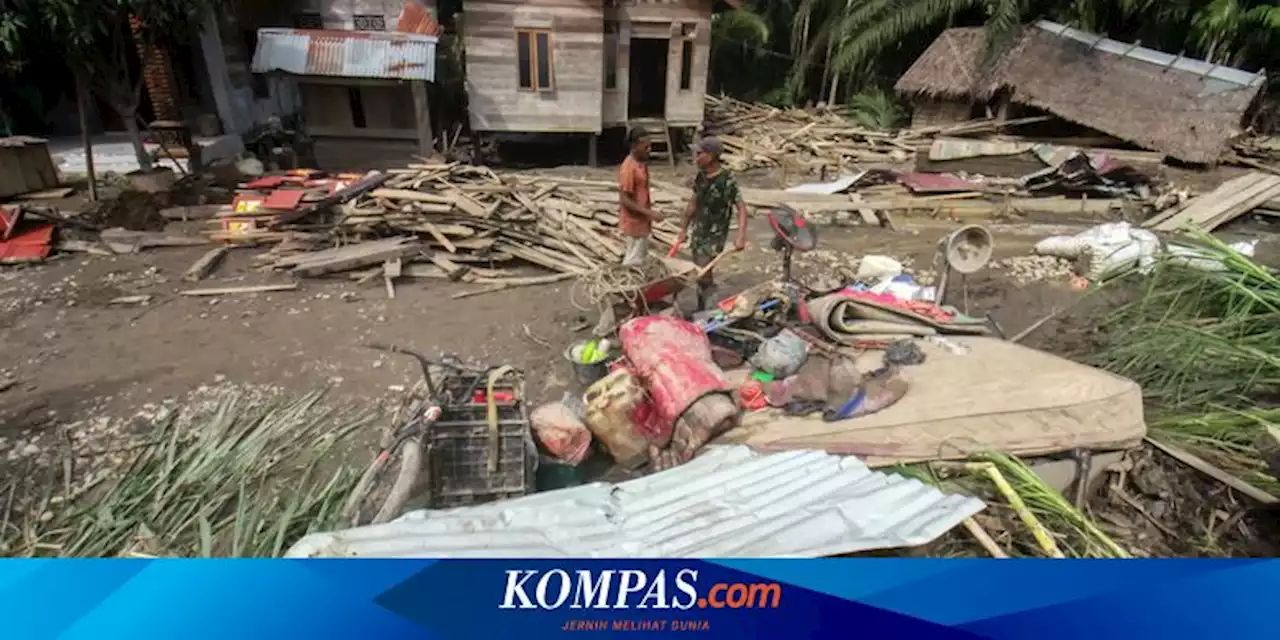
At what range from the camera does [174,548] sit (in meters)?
3.68

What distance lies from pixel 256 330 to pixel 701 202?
192 inches

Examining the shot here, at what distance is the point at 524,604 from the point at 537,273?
6.79 m

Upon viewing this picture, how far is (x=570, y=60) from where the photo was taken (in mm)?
14203

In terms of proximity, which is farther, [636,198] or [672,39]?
[672,39]

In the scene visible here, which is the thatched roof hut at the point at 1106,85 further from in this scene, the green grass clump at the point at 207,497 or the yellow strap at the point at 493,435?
the green grass clump at the point at 207,497

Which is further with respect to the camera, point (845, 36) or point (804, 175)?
point (845, 36)

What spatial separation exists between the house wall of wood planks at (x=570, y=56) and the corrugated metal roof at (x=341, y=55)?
1.23 m

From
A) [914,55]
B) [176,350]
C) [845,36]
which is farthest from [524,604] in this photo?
[914,55]

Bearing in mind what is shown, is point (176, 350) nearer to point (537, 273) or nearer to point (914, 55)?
point (537, 273)

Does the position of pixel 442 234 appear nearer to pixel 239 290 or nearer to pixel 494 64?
pixel 239 290

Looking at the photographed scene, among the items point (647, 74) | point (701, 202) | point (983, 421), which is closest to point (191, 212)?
point (701, 202)

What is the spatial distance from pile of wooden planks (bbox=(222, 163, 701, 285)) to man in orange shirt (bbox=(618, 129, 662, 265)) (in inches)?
63.4

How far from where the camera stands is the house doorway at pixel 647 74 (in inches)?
746

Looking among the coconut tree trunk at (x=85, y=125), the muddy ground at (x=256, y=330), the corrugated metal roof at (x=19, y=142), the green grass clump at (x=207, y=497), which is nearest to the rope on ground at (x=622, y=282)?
the muddy ground at (x=256, y=330)
